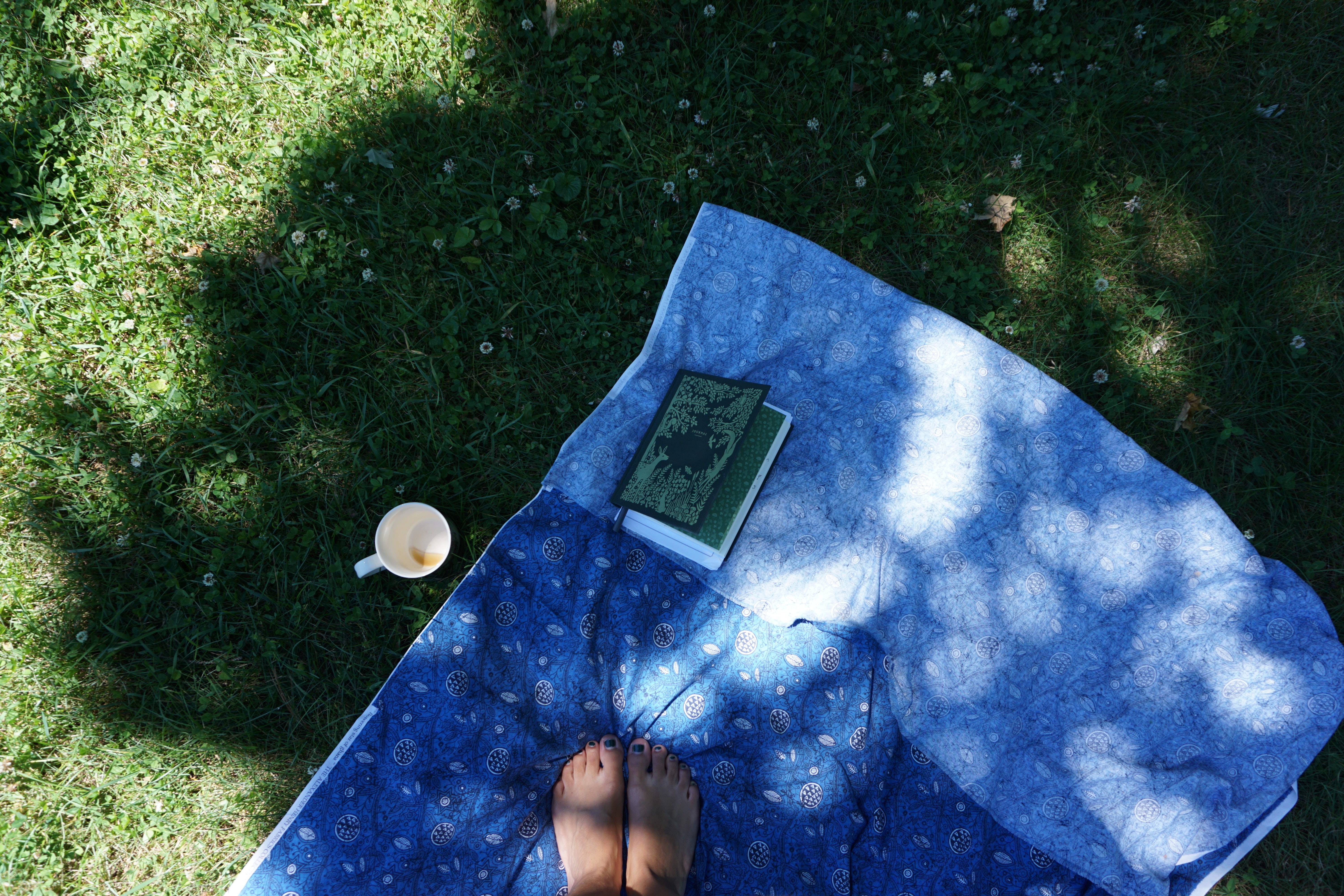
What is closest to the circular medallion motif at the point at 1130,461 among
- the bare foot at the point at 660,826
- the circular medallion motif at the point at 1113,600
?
the circular medallion motif at the point at 1113,600

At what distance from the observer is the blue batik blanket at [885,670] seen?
215 cm

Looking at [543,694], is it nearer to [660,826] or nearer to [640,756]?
[640,756]

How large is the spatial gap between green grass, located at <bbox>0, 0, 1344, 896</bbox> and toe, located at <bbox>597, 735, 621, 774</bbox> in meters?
0.79

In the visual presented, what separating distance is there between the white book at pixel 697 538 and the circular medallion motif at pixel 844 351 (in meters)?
0.27

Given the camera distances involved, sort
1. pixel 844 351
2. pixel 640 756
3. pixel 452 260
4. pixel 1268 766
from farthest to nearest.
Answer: pixel 452 260 < pixel 844 351 < pixel 640 756 < pixel 1268 766

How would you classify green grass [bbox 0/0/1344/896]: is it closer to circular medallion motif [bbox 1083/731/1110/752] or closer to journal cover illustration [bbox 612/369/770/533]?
journal cover illustration [bbox 612/369/770/533]

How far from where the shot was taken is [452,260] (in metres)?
2.86

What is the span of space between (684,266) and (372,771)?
2.00m

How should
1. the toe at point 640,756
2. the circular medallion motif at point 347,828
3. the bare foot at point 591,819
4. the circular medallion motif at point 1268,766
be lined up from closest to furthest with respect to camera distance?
the circular medallion motif at point 1268,766, the circular medallion motif at point 347,828, the bare foot at point 591,819, the toe at point 640,756

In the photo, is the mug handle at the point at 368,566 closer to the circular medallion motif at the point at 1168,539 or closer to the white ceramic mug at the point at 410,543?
the white ceramic mug at the point at 410,543

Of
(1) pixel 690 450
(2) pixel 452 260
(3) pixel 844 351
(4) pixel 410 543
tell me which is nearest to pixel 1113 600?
(3) pixel 844 351

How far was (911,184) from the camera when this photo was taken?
292 centimetres

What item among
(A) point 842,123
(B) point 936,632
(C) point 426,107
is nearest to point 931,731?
(B) point 936,632

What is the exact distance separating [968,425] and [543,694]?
1.66 metres
